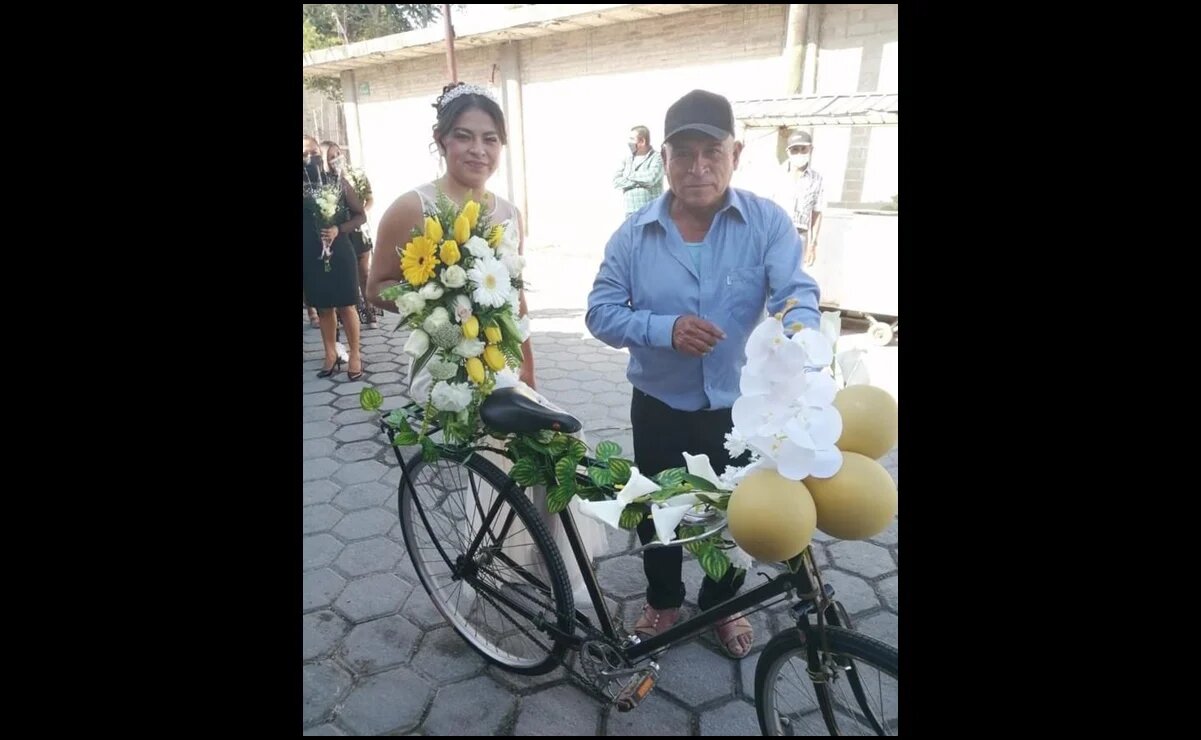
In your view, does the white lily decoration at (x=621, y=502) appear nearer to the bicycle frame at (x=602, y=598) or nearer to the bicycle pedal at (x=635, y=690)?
Answer: the bicycle frame at (x=602, y=598)

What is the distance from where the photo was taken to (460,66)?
13078mm

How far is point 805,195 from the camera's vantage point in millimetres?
6754

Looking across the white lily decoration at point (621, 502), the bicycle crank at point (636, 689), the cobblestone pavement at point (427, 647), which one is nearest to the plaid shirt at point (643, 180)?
the cobblestone pavement at point (427, 647)

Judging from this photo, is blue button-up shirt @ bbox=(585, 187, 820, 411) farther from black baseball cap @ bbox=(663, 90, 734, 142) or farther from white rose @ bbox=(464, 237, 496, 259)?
white rose @ bbox=(464, 237, 496, 259)

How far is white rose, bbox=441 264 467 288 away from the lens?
175 cm

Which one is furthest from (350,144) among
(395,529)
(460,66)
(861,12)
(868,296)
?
(395,529)

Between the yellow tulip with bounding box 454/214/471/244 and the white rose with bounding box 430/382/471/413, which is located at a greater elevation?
the yellow tulip with bounding box 454/214/471/244

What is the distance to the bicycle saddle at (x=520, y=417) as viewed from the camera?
181cm

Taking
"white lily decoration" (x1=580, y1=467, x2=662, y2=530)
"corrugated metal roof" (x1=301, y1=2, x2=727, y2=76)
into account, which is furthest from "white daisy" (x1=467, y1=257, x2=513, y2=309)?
"corrugated metal roof" (x1=301, y1=2, x2=727, y2=76)

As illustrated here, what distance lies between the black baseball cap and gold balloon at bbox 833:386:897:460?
94 cm

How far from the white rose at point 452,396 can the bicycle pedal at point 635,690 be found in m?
1.01
